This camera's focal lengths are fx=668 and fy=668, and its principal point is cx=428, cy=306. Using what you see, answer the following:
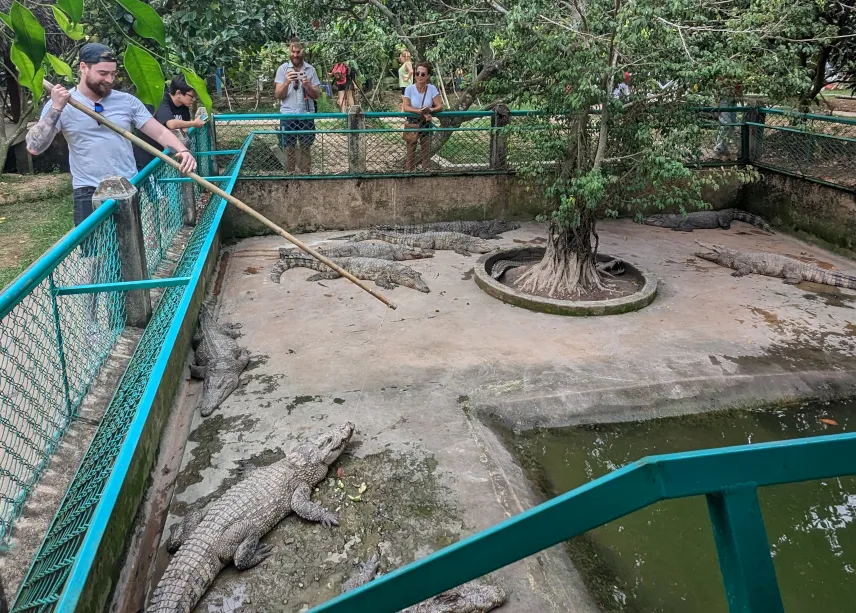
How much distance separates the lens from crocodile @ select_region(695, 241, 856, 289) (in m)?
6.37

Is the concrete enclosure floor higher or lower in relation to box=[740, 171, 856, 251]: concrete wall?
lower

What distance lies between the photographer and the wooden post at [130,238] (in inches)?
148

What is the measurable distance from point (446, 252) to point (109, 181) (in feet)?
14.1

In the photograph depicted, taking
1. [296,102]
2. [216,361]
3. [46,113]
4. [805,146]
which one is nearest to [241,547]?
[216,361]

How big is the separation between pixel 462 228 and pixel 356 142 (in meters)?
1.63

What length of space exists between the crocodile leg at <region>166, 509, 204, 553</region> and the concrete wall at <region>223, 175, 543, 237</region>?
5.12 m

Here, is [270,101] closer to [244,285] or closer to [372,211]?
[372,211]

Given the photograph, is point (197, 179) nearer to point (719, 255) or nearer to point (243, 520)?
point (243, 520)

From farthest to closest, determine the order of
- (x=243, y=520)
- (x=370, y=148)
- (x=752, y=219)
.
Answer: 1. (x=752, y=219)
2. (x=370, y=148)
3. (x=243, y=520)

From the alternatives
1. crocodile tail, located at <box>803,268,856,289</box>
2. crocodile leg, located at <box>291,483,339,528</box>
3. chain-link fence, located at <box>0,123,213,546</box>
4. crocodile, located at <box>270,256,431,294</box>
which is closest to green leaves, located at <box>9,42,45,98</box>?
chain-link fence, located at <box>0,123,213,546</box>

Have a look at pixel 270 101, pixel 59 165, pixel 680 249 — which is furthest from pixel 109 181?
pixel 270 101

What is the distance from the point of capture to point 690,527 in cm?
345

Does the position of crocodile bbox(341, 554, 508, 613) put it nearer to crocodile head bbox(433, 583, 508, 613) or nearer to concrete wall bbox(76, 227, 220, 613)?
crocodile head bbox(433, 583, 508, 613)

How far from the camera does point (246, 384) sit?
14.6 feet
